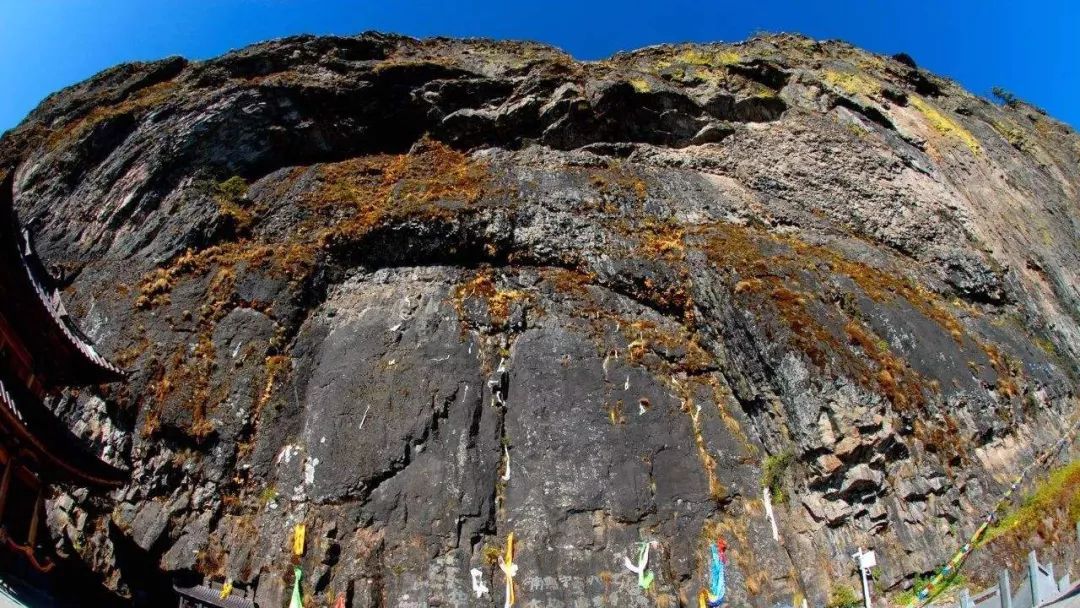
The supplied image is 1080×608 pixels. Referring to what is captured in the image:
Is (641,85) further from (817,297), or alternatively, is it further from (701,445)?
(701,445)

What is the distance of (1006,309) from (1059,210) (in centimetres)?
857

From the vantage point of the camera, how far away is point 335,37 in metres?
23.1

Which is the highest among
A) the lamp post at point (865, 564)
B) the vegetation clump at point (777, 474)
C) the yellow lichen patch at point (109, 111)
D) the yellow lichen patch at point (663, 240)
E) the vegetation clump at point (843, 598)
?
the yellow lichen patch at point (109, 111)

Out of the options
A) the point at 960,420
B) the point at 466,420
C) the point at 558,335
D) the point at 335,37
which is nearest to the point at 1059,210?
the point at 960,420

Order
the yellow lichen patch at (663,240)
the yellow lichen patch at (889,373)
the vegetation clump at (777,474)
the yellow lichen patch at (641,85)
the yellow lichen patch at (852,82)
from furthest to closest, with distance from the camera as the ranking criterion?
1. the yellow lichen patch at (852,82)
2. the yellow lichen patch at (641,85)
3. the yellow lichen patch at (663,240)
4. the vegetation clump at (777,474)
5. the yellow lichen patch at (889,373)

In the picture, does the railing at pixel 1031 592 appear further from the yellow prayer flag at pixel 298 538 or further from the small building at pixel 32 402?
the small building at pixel 32 402

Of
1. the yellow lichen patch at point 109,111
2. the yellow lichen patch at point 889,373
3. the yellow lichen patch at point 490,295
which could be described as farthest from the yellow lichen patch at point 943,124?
the yellow lichen patch at point 109,111

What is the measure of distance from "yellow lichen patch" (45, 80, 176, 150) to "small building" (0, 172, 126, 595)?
703 cm

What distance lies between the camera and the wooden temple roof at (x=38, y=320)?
40.2 feet

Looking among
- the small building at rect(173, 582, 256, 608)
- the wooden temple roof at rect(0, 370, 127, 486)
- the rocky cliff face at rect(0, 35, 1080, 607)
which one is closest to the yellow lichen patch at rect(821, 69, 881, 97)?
the rocky cliff face at rect(0, 35, 1080, 607)

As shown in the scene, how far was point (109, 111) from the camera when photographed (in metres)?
20.6

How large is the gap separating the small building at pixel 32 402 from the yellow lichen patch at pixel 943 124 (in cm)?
2505

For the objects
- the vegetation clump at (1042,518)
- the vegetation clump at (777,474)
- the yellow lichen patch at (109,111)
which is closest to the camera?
the vegetation clump at (1042,518)

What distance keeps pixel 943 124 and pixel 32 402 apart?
85.6 feet
